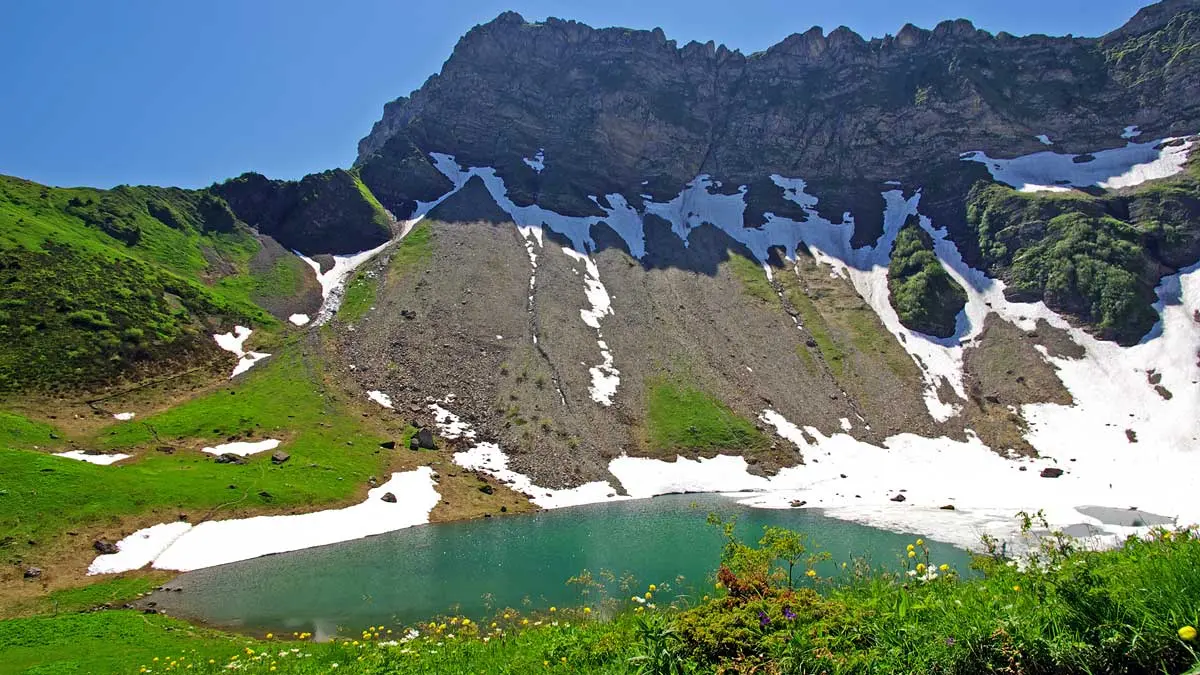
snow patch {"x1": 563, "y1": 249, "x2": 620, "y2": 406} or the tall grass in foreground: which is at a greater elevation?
snow patch {"x1": 563, "y1": 249, "x2": 620, "y2": 406}

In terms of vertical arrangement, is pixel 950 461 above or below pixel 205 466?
below

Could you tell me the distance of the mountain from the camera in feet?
257

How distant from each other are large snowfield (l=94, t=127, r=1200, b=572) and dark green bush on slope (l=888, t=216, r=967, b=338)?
2.10 metres

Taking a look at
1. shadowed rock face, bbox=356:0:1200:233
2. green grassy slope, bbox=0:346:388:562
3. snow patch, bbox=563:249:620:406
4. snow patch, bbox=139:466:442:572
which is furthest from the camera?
shadowed rock face, bbox=356:0:1200:233

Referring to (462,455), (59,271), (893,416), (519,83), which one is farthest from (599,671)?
(519,83)

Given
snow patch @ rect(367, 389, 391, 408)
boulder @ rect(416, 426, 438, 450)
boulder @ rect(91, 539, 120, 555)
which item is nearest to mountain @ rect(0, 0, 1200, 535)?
snow patch @ rect(367, 389, 391, 408)

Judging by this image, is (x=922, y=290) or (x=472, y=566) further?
(x=922, y=290)

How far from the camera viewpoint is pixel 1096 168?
440ft

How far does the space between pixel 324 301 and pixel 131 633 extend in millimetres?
81430

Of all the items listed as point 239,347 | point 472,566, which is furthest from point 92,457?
point 472,566

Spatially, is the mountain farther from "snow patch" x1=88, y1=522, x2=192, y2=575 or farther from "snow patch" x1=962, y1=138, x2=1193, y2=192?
"snow patch" x1=88, y1=522, x2=192, y2=575

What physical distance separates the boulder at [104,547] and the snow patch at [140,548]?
0.25m

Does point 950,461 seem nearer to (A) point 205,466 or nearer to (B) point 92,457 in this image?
(A) point 205,466

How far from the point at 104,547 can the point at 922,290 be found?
12179cm
